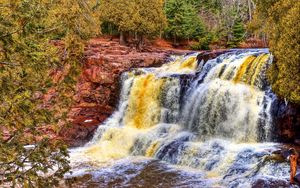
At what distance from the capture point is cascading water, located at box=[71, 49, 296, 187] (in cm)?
1439

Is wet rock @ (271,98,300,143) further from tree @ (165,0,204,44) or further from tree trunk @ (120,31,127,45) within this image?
tree @ (165,0,204,44)

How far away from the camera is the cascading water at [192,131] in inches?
Answer: 566

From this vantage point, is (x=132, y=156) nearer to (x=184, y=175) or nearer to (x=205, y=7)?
(x=184, y=175)

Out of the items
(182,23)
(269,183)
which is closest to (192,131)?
(269,183)

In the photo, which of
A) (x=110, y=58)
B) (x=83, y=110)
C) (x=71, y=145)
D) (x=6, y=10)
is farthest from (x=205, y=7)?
(x=6, y=10)

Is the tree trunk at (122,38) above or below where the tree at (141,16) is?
below

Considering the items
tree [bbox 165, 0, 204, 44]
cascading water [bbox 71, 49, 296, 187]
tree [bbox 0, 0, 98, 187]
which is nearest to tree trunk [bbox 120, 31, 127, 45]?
tree [bbox 165, 0, 204, 44]

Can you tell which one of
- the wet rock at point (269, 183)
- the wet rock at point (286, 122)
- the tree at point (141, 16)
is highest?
the tree at point (141, 16)

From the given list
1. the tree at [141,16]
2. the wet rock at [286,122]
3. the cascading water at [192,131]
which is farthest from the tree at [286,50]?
the tree at [141,16]

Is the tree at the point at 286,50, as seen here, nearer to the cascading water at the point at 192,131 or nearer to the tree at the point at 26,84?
the cascading water at the point at 192,131

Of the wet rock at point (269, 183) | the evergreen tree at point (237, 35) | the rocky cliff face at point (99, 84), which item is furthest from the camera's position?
the evergreen tree at point (237, 35)

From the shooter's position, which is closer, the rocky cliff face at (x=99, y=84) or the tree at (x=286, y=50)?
the tree at (x=286, y=50)

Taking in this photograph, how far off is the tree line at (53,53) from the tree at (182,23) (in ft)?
0.39

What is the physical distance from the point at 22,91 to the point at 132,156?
13950 millimetres
